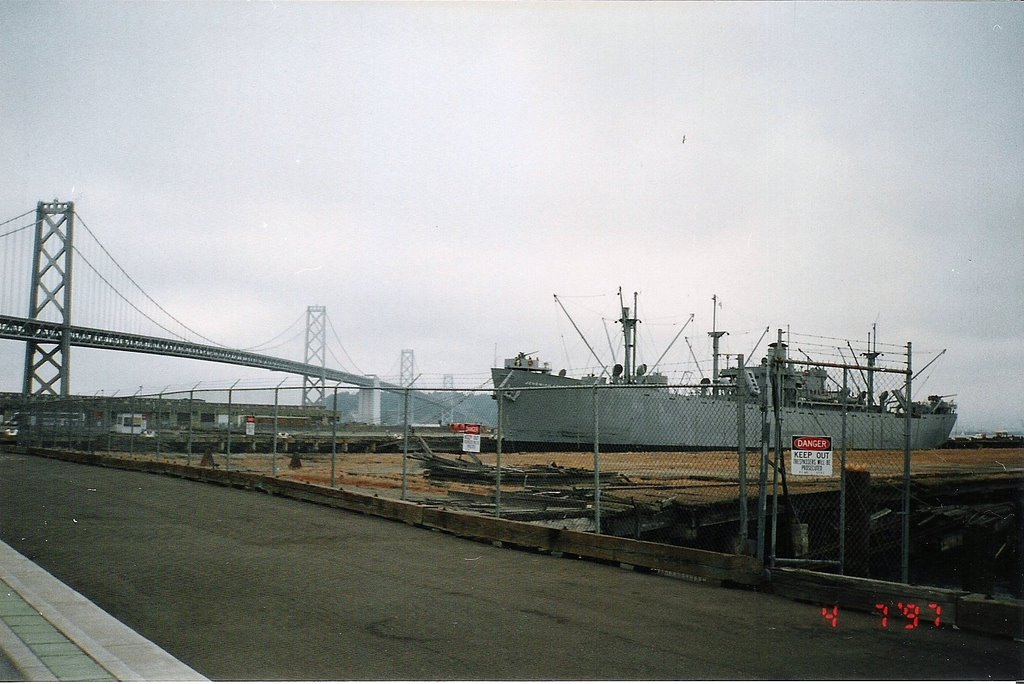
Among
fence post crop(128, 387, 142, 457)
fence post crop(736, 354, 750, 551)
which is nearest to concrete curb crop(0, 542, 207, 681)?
fence post crop(736, 354, 750, 551)

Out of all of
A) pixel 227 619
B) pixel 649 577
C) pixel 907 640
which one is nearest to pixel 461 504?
pixel 649 577

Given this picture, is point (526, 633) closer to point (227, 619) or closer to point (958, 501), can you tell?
point (227, 619)

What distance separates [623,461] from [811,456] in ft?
59.0

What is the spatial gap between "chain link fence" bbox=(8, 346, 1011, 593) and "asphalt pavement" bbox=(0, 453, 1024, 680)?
166cm

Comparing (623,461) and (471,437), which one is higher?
(471,437)

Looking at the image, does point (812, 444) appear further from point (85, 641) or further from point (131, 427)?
point (131, 427)

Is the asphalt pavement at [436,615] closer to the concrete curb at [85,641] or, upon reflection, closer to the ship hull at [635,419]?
the concrete curb at [85,641]

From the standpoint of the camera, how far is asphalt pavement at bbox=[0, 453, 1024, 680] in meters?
5.84

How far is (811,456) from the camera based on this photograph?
28.3ft

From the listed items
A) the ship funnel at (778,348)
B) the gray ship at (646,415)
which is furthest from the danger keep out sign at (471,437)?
the gray ship at (646,415)

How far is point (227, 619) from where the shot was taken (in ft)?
22.6

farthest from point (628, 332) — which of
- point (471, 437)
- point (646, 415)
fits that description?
point (471, 437)

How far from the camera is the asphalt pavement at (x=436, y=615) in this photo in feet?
19.2

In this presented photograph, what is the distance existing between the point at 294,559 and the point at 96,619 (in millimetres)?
3376
